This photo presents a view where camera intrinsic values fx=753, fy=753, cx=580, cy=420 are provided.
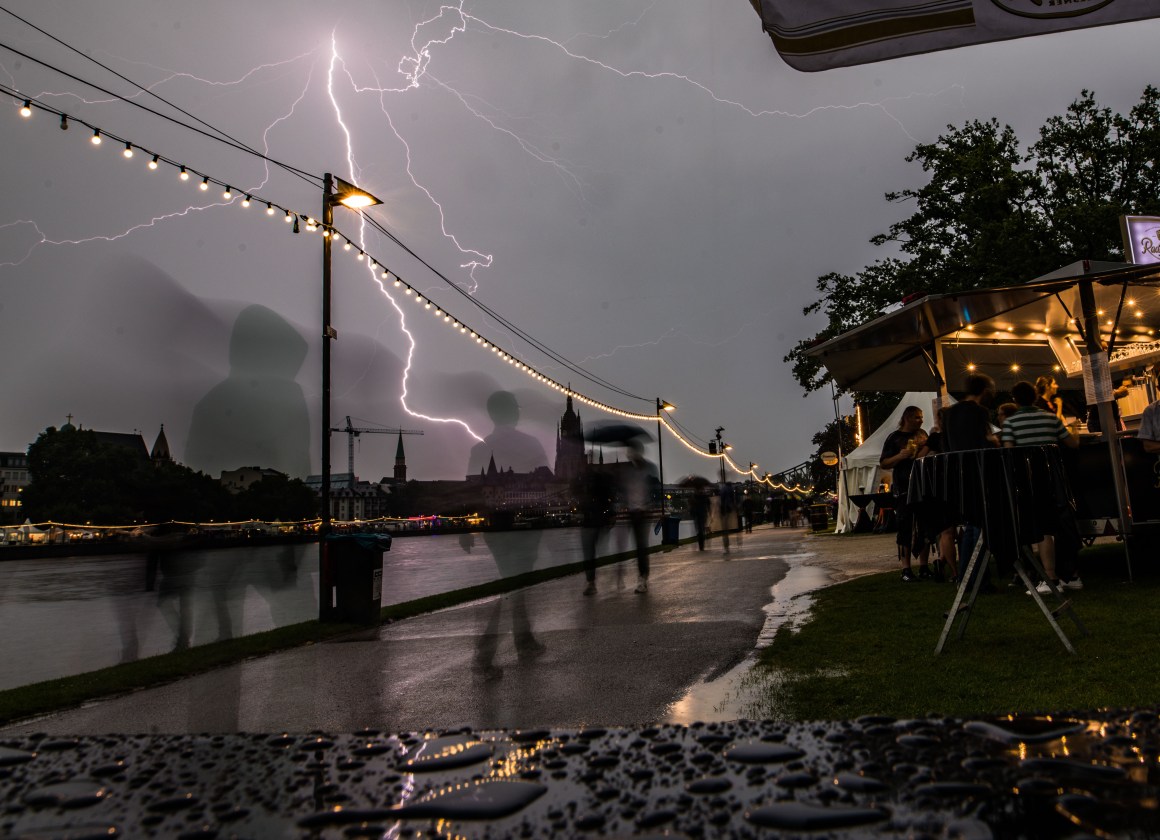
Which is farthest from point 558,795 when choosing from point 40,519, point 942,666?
point 40,519

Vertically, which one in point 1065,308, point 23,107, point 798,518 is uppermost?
point 23,107

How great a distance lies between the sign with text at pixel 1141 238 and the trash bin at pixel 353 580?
12182mm

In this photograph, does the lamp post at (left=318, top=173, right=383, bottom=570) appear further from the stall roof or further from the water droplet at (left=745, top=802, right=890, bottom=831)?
the water droplet at (left=745, top=802, right=890, bottom=831)

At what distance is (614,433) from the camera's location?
1002cm

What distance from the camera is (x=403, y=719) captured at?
4750 mm

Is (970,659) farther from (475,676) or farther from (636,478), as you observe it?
(636,478)

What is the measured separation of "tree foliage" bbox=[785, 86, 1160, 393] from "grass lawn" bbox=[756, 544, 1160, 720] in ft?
66.6

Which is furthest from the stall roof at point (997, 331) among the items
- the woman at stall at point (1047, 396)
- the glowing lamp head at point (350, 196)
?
the glowing lamp head at point (350, 196)

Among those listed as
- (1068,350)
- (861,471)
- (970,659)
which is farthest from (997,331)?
→ (861,471)

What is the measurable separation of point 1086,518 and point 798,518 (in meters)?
47.1

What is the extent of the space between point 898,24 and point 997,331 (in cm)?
1056

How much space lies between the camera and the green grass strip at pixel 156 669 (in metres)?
5.94

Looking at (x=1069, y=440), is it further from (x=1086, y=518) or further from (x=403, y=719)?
(x=403, y=719)

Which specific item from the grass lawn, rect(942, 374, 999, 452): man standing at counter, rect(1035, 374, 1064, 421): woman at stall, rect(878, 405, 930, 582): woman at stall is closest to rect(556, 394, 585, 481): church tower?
the grass lawn
